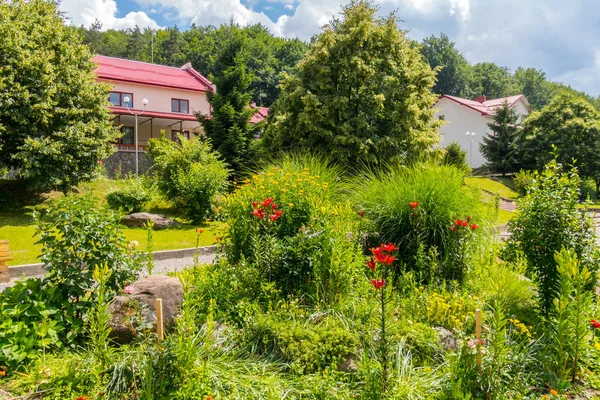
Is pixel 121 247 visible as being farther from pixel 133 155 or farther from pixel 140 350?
pixel 133 155

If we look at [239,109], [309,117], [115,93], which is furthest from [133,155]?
[309,117]

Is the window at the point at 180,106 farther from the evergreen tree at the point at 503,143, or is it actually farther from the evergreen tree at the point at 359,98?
the evergreen tree at the point at 503,143

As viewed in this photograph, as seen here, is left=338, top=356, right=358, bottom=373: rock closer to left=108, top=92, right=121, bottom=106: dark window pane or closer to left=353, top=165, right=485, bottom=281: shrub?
left=353, top=165, right=485, bottom=281: shrub

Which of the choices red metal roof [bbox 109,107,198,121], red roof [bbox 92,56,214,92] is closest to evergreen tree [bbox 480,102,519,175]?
red roof [bbox 92,56,214,92]

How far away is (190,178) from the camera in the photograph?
1320 centimetres

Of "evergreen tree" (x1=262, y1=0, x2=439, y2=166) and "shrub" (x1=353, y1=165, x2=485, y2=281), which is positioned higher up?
"evergreen tree" (x1=262, y1=0, x2=439, y2=166)

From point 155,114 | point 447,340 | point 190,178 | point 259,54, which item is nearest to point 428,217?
point 447,340

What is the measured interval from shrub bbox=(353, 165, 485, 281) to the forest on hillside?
3471cm

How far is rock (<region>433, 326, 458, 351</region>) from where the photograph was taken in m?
3.76

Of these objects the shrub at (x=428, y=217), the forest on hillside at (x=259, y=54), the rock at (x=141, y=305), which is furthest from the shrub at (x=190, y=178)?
the forest on hillside at (x=259, y=54)

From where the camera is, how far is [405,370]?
10.9 feet

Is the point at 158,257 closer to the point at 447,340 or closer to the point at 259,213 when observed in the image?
the point at 259,213

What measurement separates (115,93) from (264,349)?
95.1 ft

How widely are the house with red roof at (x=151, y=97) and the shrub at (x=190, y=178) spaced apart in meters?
14.1
